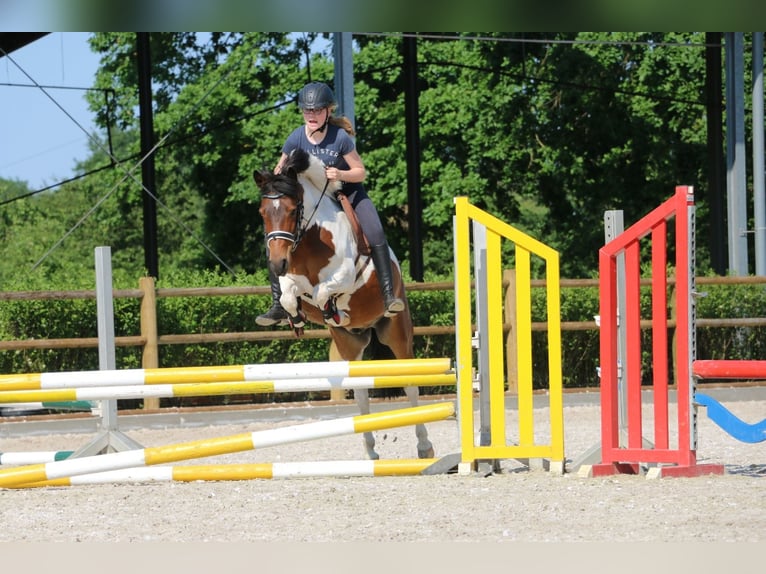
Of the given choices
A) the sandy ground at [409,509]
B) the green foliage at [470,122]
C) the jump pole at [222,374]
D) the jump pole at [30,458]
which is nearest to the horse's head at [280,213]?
the jump pole at [222,374]

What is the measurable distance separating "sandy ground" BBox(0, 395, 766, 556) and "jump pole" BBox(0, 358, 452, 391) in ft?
1.74

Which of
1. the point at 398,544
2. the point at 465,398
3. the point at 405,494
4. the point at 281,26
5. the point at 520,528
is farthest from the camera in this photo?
the point at 281,26

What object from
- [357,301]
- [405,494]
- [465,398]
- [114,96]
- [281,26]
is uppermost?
[114,96]

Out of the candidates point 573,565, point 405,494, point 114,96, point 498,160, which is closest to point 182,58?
point 114,96

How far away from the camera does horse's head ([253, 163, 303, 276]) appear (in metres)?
5.81

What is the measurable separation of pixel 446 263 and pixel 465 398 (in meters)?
19.4

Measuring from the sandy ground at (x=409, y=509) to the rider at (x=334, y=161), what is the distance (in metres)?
1.07

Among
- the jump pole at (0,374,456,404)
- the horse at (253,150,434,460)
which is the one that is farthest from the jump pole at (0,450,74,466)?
the horse at (253,150,434,460)

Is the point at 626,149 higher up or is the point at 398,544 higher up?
the point at 626,149

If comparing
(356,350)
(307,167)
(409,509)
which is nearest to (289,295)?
(307,167)

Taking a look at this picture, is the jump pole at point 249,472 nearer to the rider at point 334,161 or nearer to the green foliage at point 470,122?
the rider at point 334,161

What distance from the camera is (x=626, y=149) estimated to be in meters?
21.9

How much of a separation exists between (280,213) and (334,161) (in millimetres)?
529

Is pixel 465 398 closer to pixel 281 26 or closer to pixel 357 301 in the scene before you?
pixel 357 301
